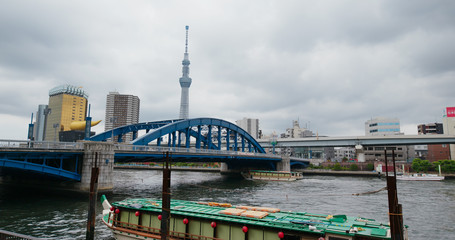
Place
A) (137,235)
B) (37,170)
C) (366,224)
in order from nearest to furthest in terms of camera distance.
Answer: (366,224) < (137,235) < (37,170)

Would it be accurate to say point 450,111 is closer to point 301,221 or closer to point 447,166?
point 447,166

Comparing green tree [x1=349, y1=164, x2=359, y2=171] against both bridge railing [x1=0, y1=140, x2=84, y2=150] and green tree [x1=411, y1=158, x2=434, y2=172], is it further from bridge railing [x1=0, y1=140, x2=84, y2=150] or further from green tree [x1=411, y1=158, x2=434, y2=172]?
bridge railing [x1=0, y1=140, x2=84, y2=150]

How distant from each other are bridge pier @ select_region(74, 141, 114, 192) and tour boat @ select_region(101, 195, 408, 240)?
1872 cm

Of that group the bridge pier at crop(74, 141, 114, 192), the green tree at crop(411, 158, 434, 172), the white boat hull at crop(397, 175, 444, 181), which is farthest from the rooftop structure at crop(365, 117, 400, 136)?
the bridge pier at crop(74, 141, 114, 192)

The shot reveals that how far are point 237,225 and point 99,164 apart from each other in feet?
96.9

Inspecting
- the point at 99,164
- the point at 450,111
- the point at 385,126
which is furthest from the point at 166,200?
the point at 385,126

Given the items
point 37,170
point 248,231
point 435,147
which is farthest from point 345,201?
point 435,147

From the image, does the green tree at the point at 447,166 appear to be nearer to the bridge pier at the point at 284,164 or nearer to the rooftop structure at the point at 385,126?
the bridge pier at the point at 284,164

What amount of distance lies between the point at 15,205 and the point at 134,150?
17.7 metres

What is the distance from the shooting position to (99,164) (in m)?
41.2

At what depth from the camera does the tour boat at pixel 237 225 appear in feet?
54.1

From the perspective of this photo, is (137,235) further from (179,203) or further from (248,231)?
(248,231)

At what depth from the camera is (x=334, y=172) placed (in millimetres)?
109312

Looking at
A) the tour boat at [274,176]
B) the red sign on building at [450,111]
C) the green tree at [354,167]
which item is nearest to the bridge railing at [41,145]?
the tour boat at [274,176]
